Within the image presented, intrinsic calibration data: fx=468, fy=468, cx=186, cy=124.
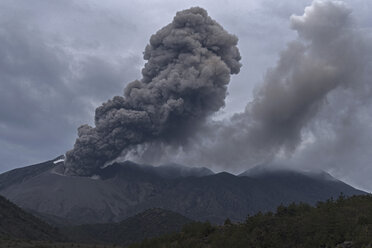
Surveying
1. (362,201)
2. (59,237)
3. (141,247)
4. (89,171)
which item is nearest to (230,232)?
(141,247)

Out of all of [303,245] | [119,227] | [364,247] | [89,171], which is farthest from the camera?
[89,171]

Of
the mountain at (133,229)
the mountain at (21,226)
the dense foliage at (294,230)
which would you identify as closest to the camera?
the dense foliage at (294,230)

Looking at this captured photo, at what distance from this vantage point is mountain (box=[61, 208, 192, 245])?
122562 millimetres

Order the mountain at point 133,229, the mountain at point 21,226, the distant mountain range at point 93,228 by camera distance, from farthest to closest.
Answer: the mountain at point 133,229 → the distant mountain range at point 93,228 → the mountain at point 21,226

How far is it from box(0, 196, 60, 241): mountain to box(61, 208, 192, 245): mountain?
20.4 meters

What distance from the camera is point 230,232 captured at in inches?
1478

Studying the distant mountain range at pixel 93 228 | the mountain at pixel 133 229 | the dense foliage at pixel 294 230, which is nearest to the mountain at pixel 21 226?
the distant mountain range at pixel 93 228

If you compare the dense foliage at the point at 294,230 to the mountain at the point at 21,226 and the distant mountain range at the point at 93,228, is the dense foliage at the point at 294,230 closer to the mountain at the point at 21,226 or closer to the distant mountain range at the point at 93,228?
the mountain at the point at 21,226

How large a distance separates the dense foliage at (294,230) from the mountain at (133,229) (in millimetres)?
80726

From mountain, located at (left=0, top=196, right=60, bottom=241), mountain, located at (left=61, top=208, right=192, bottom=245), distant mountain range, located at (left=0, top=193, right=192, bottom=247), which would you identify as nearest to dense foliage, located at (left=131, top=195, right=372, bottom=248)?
mountain, located at (left=0, top=196, right=60, bottom=241)

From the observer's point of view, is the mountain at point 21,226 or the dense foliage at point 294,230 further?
the mountain at point 21,226

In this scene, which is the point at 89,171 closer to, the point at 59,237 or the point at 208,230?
the point at 59,237

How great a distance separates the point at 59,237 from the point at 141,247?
2321 inches

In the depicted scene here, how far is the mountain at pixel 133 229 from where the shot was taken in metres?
123
